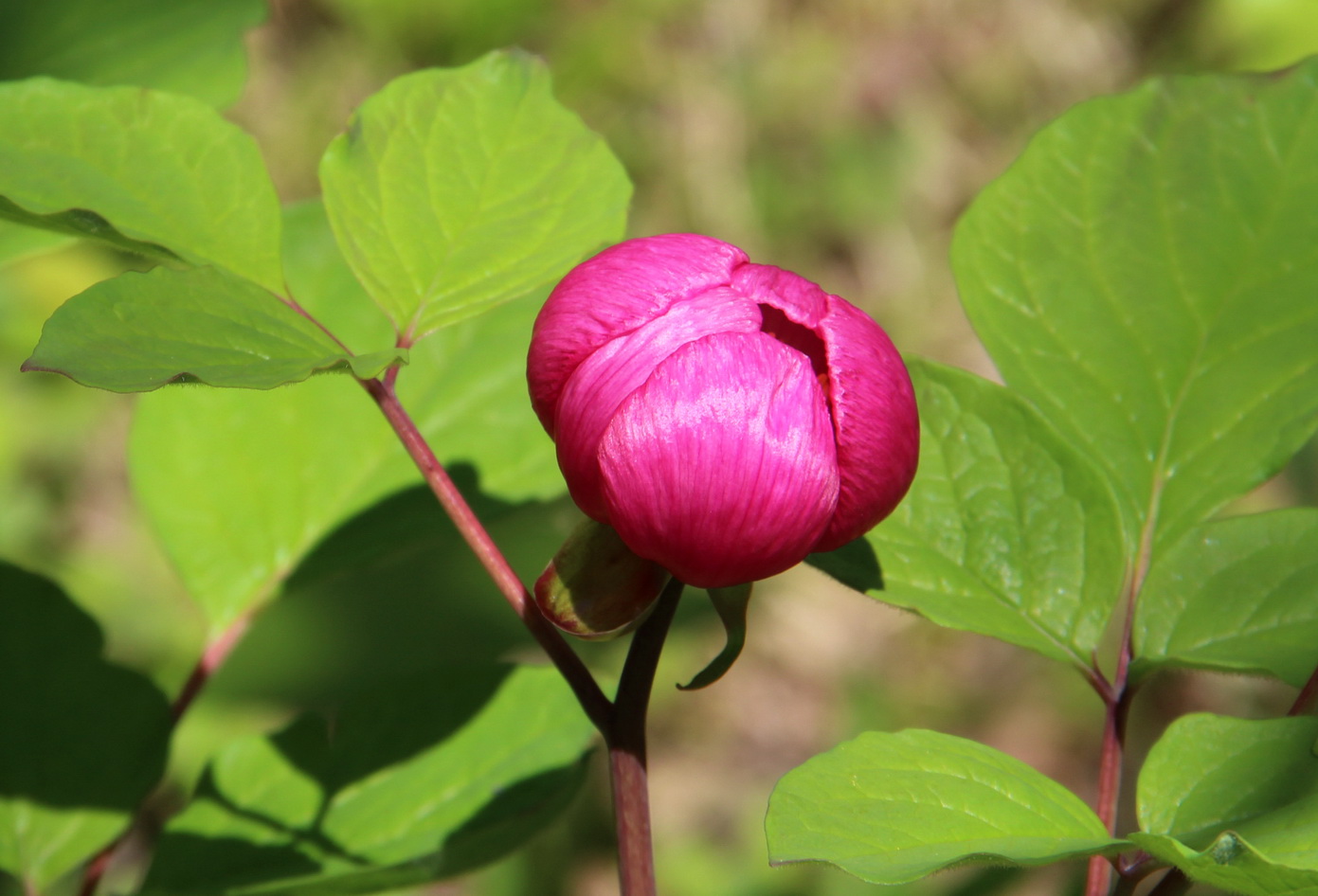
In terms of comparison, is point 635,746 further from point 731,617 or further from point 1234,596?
point 1234,596

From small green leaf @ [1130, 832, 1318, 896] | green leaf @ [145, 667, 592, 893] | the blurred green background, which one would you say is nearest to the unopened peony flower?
small green leaf @ [1130, 832, 1318, 896]

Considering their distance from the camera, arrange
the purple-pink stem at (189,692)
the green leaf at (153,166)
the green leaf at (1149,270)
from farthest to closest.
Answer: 1. the purple-pink stem at (189,692)
2. the green leaf at (1149,270)
3. the green leaf at (153,166)

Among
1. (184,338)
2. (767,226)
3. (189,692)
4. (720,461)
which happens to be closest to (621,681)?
(720,461)

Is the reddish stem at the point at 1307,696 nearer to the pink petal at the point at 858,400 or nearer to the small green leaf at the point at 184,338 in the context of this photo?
the pink petal at the point at 858,400

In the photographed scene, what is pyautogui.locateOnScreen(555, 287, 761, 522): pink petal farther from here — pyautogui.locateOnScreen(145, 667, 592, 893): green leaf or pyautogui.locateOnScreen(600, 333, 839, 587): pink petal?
pyautogui.locateOnScreen(145, 667, 592, 893): green leaf

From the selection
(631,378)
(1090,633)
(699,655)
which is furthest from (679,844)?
(631,378)

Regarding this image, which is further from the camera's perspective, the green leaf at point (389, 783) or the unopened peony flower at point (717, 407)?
the green leaf at point (389, 783)

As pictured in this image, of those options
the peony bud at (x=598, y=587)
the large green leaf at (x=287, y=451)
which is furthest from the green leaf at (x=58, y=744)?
the peony bud at (x=598, y=587)
